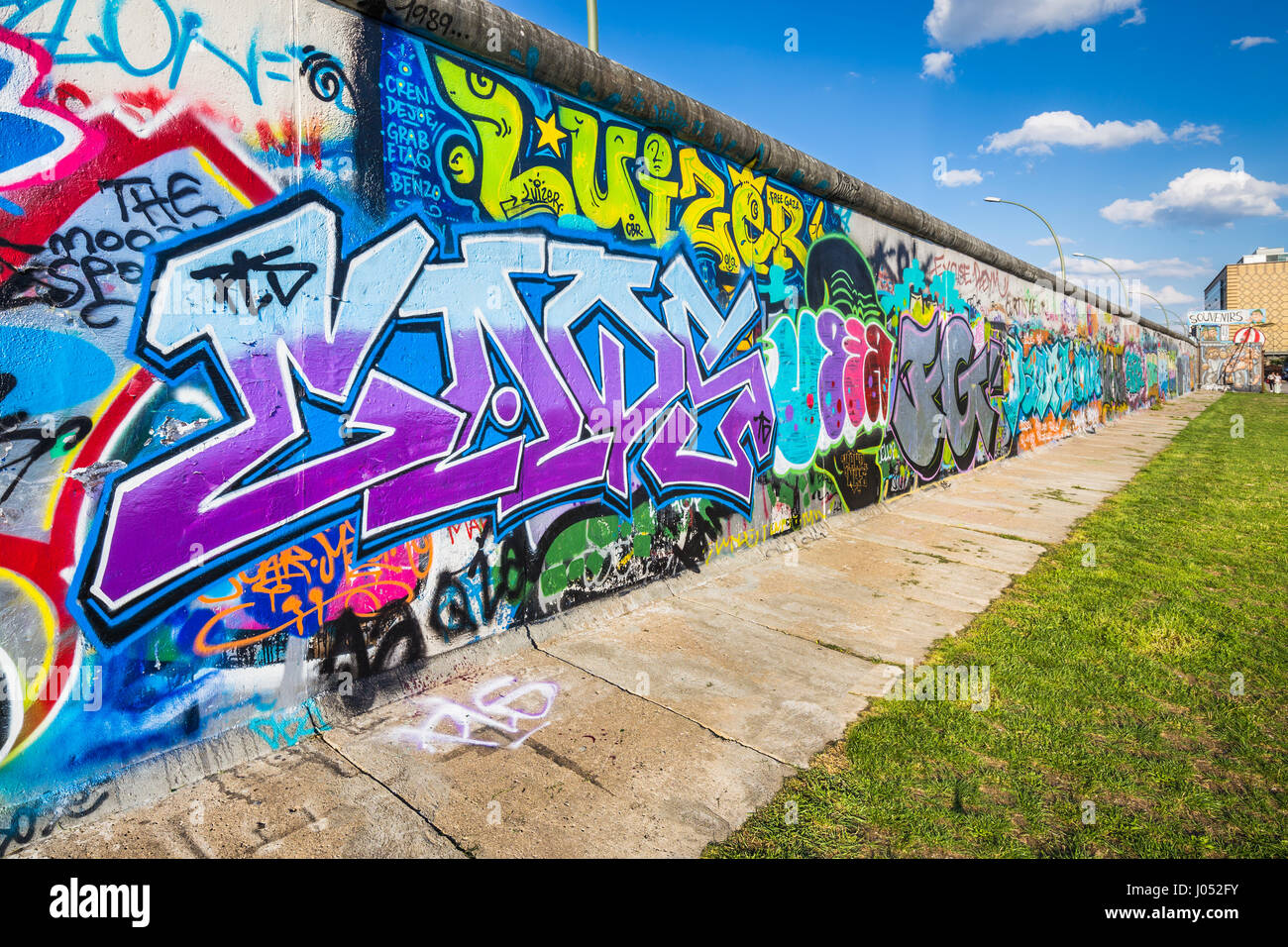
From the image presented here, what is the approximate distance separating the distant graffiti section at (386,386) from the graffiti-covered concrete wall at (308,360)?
0.05 ft

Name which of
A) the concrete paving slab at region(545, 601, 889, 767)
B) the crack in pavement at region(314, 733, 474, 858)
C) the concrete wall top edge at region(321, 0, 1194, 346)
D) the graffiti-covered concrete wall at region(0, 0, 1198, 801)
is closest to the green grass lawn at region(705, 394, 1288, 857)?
the concrete paving slab at region(545, 601, 889, 767)

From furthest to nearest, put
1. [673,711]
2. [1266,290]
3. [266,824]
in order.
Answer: [1266,290], [673,711], [266,824]

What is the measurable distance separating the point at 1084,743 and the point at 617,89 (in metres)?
4.61

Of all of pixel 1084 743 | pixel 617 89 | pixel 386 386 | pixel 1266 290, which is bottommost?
pixel 1084 743

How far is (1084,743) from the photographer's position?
10.1 feet

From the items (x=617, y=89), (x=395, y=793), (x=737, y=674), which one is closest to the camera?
(x=395, y=793)

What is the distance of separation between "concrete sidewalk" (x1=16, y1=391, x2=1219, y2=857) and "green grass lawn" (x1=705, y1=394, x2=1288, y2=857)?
0.24 m

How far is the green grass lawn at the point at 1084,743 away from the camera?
2480mm

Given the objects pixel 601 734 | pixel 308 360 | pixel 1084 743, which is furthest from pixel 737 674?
pixel 308 360

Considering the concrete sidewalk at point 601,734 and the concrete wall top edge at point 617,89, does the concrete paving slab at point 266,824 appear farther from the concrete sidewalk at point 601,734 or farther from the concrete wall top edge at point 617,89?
the concrete wall top edge at point 617,89

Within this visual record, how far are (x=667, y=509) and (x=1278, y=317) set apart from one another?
9578cm

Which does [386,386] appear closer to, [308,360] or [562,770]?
[308,360]

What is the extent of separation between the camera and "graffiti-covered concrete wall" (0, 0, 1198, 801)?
248 cm

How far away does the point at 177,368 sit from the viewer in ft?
8.99
